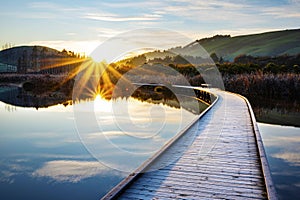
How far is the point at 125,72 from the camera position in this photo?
37.2 meters

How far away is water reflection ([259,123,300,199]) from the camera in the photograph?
5.36 m

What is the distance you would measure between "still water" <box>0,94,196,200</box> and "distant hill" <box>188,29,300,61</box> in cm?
4897

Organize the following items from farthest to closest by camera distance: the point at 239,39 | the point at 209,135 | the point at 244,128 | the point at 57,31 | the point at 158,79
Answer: the point at 239,39, the point at 158,79, the point at 57,31, the point at 244,128, the point at 209,135

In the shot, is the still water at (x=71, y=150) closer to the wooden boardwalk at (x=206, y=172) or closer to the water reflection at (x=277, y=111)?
the wooden boardwalk at (x=206, y=172)

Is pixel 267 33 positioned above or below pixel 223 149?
above

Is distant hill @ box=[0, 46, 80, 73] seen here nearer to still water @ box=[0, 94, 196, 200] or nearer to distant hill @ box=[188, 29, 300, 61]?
distant hill @ box=[188, 29, 300, 61]

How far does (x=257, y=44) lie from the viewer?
70.3 metres

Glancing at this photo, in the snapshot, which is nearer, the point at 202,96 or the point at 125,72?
the point at 202,96

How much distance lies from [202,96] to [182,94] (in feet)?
→ 11.1

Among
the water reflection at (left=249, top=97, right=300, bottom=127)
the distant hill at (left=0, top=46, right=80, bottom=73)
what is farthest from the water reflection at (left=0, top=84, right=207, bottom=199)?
the distant hill at (left=0, top=46, right=80, bottom=73)

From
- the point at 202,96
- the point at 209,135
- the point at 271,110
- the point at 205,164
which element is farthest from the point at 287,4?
the point at 205,164

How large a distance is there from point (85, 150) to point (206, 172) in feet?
13.3

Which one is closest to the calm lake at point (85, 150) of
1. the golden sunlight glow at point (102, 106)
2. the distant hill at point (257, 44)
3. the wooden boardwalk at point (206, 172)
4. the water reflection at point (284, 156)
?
the water reflection at point (284, 156)

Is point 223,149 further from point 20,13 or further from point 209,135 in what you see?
point 20,13
